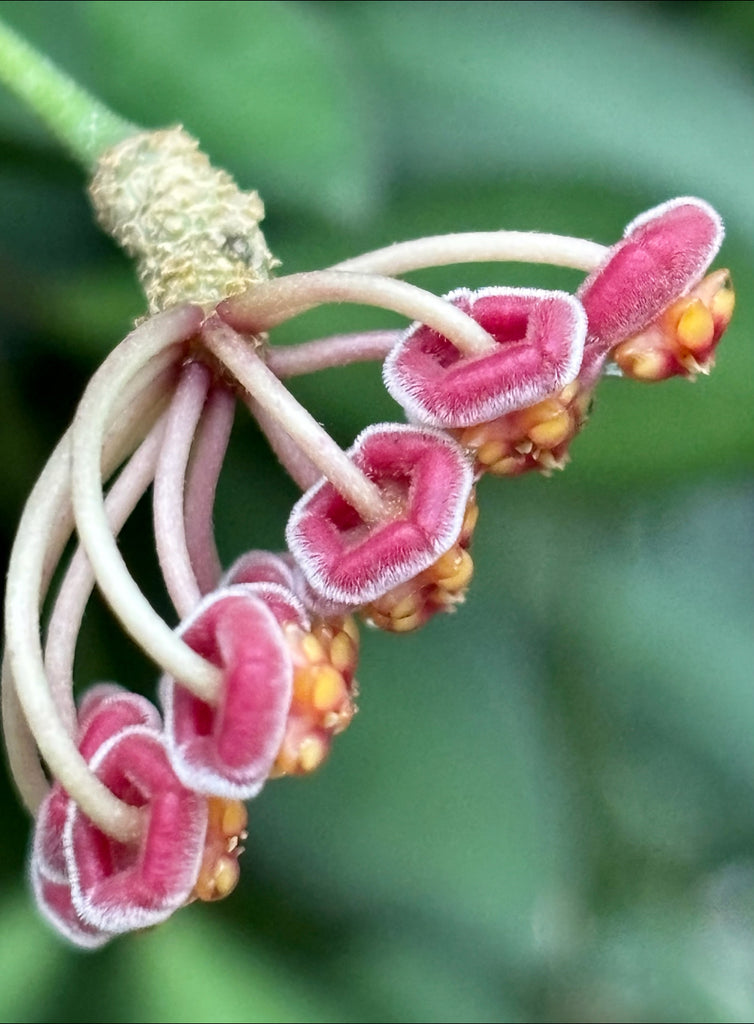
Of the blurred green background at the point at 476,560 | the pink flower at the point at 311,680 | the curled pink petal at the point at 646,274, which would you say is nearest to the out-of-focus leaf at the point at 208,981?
the blurred green background at the point at 476,560

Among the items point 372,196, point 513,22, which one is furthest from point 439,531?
point 513,22

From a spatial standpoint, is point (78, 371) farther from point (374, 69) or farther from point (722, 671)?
point (722, 671)

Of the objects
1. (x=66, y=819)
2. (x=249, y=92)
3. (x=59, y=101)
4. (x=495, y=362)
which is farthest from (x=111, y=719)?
(x=249, y=92)

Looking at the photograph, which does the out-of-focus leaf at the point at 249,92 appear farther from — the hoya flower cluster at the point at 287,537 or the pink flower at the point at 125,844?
the pink flower at the point at 125,844

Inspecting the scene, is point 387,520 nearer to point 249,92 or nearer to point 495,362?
point 495,362

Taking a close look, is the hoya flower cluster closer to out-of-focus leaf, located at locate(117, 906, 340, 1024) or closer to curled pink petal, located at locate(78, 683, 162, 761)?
curled pink petal, located at locate(78, 683, 162, 761)

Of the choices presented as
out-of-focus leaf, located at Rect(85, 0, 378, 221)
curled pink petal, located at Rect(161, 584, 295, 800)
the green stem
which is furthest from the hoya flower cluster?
out-of-focus leaf, located at Rect(85, 0, 378, 221)
